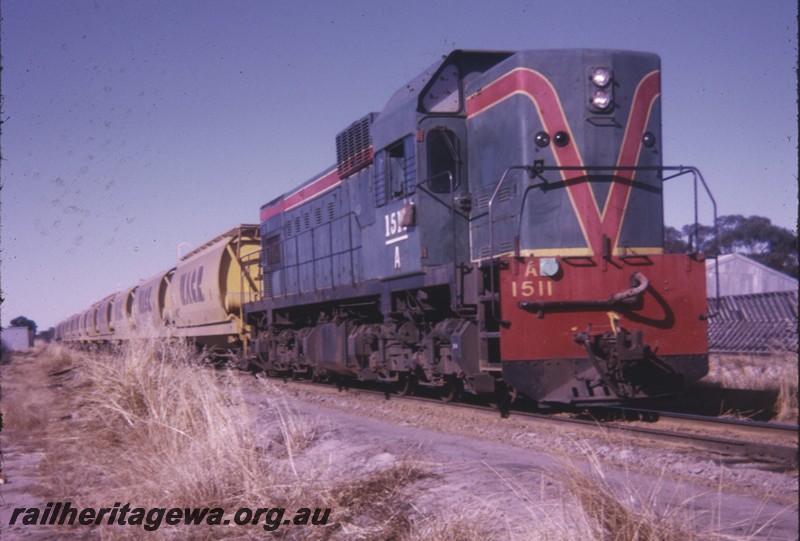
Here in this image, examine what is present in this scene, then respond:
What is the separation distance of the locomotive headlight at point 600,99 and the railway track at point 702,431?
3.39 metres

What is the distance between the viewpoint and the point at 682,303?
24.6ft

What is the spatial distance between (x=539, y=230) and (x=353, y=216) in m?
4.36

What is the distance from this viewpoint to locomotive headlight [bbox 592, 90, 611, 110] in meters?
7.79

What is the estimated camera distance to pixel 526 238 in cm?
777

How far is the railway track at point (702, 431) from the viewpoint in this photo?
5.55 metres

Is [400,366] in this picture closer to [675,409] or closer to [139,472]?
[675,409]

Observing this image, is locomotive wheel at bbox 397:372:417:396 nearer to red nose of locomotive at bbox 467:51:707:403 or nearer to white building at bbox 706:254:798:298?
red nose of locomotive at bbox 467:51:707:403

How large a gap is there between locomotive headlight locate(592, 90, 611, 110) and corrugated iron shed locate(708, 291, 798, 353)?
360 inches

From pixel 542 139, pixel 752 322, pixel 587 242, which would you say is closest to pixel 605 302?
pixel 587 242

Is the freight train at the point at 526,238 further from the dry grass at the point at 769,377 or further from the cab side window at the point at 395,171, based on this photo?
the dry grass at the point at 769,377

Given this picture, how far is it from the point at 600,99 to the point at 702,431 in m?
3.68

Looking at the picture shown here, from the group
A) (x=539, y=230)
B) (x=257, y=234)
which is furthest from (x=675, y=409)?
(x=257, y=234)

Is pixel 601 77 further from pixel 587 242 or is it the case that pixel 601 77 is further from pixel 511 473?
pixel 511 473

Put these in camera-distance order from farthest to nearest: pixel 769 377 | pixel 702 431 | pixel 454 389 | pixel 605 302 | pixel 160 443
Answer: pixel 769 377 < pixel 454 389 < pixel 605 302 < pixel 702 431 < pixel 160 443
